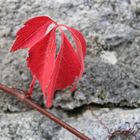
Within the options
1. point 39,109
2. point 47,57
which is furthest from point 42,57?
point 39,109

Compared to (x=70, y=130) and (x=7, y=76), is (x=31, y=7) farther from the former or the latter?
(x=70, y=130)

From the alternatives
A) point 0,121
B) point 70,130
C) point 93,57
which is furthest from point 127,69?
point 0,121

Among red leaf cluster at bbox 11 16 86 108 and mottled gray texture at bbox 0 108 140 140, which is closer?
red leaf cluster at bbox 11 16 86 108

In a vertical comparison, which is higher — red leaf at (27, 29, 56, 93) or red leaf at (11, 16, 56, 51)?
red leaf at (11, 16, 56, 51)

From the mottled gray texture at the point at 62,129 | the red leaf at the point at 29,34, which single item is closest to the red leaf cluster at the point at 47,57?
the red leaf at the point at 29,34

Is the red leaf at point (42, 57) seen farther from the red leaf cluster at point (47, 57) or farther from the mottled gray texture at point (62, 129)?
the mottled gray texture at point (62, 129)

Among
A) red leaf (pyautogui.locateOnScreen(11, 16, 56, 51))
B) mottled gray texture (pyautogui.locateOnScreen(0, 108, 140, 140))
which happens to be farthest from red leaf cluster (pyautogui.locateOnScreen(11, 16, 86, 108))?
mottled gray texture (pyautogui.locateOnScreen(0, 108, 140, 140))

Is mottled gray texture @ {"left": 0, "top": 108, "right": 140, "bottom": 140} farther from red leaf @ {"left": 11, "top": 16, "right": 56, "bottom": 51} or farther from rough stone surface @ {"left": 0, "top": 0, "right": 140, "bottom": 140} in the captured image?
red leaf @ {"left": 11, "top": 16, "right": 56, "bottom": 51}
